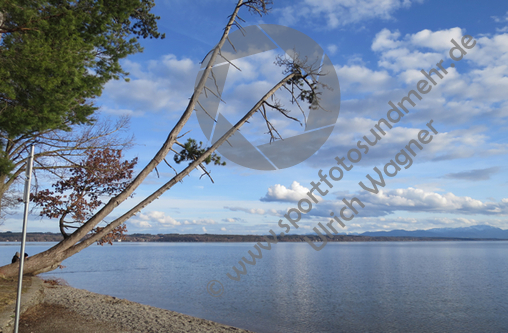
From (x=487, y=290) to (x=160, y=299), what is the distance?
29.8m

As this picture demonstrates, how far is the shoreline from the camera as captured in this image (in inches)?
392

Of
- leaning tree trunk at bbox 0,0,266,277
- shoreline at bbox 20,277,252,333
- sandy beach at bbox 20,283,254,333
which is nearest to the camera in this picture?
sandy beach at bbox 20,283,254,333

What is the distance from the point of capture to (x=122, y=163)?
1725 cm

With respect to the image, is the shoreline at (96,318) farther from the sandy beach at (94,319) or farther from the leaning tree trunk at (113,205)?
the leaning tree trunk at (113,205)

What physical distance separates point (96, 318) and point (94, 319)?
0.19 meters

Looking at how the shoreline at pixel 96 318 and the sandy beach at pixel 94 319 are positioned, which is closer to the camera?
the sandy beach at pixel 94 319

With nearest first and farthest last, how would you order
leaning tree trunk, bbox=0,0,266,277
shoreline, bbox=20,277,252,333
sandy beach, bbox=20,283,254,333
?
1. sandy beach, bbox=20,283,254,333
2. shoreline, bbox=20,277,252,333
3. leaning tree trunk, bbox=0,0,266,277

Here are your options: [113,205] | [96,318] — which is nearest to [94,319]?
[96,318]

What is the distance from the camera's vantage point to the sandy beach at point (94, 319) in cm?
980

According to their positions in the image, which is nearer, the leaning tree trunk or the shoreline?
the shoreline

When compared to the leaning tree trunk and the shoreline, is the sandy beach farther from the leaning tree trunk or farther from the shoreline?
the leaning tree trunk

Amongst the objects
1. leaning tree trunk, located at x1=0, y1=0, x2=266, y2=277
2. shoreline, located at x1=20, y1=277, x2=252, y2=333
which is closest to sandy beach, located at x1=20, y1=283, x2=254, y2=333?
shoreline, located at x1=20, y1=277, x2=252, y2=333

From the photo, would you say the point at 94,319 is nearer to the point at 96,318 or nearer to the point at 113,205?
the point at 96,318

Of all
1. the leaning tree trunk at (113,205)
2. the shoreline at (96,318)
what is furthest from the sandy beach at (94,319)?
the leaning tree trunk at (113,205)
